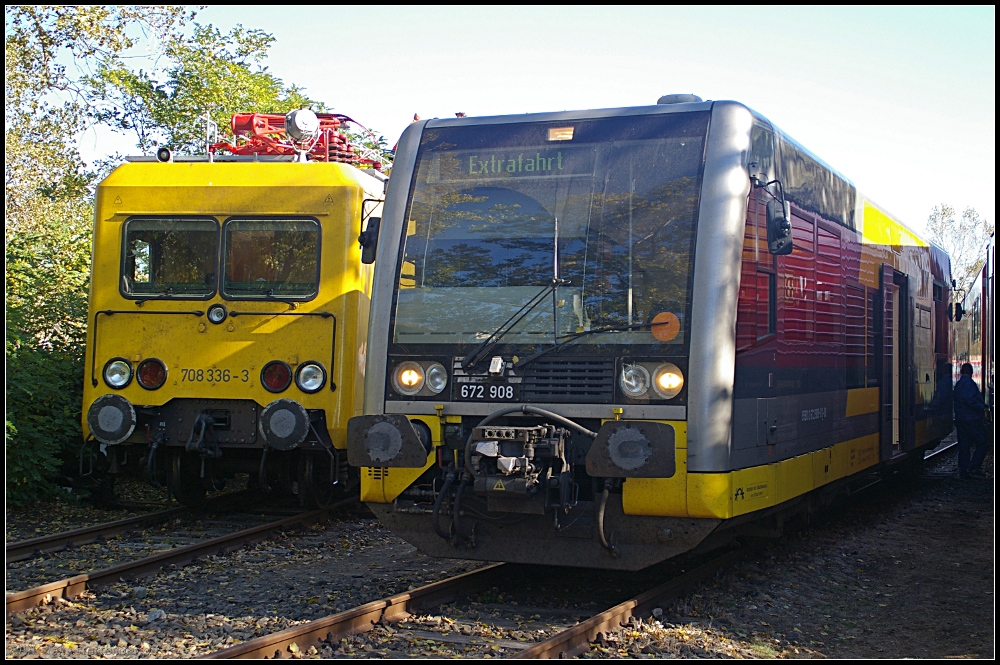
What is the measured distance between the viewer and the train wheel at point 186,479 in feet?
32.1

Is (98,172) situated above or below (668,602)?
above

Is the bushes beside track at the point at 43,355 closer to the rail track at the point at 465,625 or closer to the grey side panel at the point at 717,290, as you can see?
the rail track at the point at 465,625

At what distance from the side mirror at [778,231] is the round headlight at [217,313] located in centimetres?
499

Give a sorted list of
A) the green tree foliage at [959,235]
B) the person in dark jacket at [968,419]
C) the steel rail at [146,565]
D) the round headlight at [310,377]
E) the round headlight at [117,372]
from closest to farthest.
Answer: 1. the steel rail at [146,565]
2. the round headlight at [310,377]
3. the round headlight at [117,372]
4. the person in dark jacket at [968,419]
5. the green tree foliage at [959,235]

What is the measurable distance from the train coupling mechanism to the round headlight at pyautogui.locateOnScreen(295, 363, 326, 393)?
11.1 feet

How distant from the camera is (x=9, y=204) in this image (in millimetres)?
17938

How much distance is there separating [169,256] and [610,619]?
5.75 meters

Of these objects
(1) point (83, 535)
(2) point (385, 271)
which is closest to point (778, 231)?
(2) point (385, 271)

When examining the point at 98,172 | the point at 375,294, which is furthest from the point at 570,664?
the point at 98,172

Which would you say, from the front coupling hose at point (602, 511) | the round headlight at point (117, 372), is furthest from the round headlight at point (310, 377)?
the front coupling hose at point (602, 511)

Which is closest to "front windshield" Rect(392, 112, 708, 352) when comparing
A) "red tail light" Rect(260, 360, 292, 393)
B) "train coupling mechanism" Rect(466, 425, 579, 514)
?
"train coupling mechanism" Rect(466, 425, 579, 514)

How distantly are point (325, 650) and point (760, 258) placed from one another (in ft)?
11.8

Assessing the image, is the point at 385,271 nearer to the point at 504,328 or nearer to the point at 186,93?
the point at 504,328

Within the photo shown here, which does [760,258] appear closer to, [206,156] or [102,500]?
[206,156]
